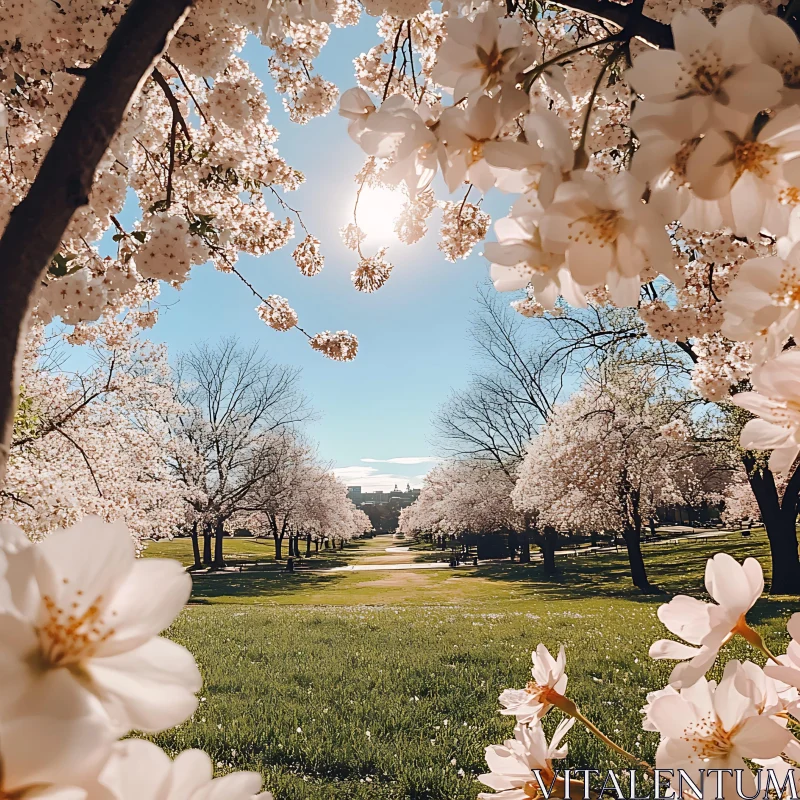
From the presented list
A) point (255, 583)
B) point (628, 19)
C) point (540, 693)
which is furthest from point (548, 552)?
point (628, 19)

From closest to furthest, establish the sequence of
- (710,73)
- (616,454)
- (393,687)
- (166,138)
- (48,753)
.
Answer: (48,753) → (710,73) → (166,138) → (393,687) → (616,454)

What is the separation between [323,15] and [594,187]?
1.61 m

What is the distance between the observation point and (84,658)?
10.4 inches

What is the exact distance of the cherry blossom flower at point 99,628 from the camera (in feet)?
0.81

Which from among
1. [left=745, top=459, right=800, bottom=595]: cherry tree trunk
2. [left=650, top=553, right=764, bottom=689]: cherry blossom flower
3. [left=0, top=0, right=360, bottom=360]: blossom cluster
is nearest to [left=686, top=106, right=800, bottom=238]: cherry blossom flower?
[left=650, top=553, right=764, bottom=689]: cherry blossom flower

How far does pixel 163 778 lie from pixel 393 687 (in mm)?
5277

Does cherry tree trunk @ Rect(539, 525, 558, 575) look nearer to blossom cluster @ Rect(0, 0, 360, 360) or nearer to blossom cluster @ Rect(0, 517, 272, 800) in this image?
blossom cluster @ Rect(0, 0, 360, 360)

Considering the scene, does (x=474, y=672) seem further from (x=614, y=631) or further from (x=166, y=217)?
(x=166, y=217)

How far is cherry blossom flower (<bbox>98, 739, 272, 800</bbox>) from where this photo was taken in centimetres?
27

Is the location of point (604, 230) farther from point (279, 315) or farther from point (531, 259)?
point (279, 315)

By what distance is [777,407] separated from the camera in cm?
50

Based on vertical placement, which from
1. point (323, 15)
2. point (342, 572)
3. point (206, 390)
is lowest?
point (342, 572)

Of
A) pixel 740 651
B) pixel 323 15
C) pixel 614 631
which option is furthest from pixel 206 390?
pixel 323 15

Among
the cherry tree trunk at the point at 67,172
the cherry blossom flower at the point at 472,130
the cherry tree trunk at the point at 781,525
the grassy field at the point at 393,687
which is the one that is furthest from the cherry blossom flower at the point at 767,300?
the cherry tree trunk at the point at 781,525
